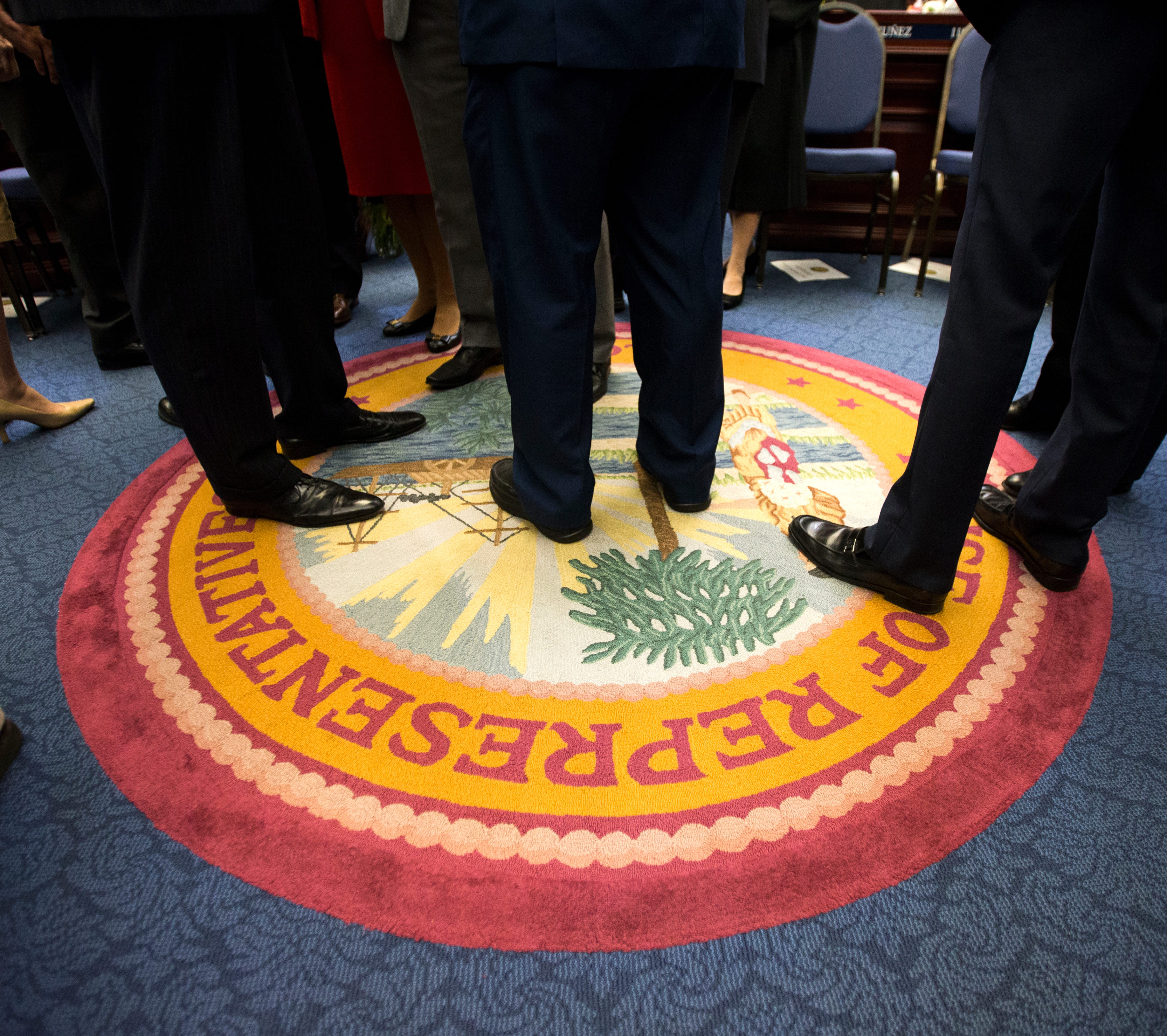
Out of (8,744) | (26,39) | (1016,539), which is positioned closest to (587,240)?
(1016,539)

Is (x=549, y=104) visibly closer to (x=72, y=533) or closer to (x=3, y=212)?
(x=72, y=533)

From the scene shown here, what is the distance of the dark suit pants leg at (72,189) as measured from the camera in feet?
6.06

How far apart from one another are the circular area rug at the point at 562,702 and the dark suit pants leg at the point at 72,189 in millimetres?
969

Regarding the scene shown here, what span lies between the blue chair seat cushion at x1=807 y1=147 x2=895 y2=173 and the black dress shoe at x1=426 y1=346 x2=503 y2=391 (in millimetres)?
1569

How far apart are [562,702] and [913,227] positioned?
271cm

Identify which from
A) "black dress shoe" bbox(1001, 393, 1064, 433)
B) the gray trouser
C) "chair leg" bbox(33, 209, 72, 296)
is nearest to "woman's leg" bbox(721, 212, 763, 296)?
the gray trouser

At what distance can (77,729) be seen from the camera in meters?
0.94

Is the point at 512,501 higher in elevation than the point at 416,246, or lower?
lower

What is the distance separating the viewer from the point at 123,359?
209cm

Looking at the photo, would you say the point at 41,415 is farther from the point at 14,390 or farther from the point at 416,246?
the point at 416,246

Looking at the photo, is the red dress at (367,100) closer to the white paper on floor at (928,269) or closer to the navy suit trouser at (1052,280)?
the navy suit trouser at (1052,280)

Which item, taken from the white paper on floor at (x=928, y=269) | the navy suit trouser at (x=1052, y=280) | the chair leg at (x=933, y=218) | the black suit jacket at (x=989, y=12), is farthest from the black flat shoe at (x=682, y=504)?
the white paper on floor at (x=928, y=269)

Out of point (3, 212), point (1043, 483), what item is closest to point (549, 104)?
point (1043, 483)

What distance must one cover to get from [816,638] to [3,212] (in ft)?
7.32
